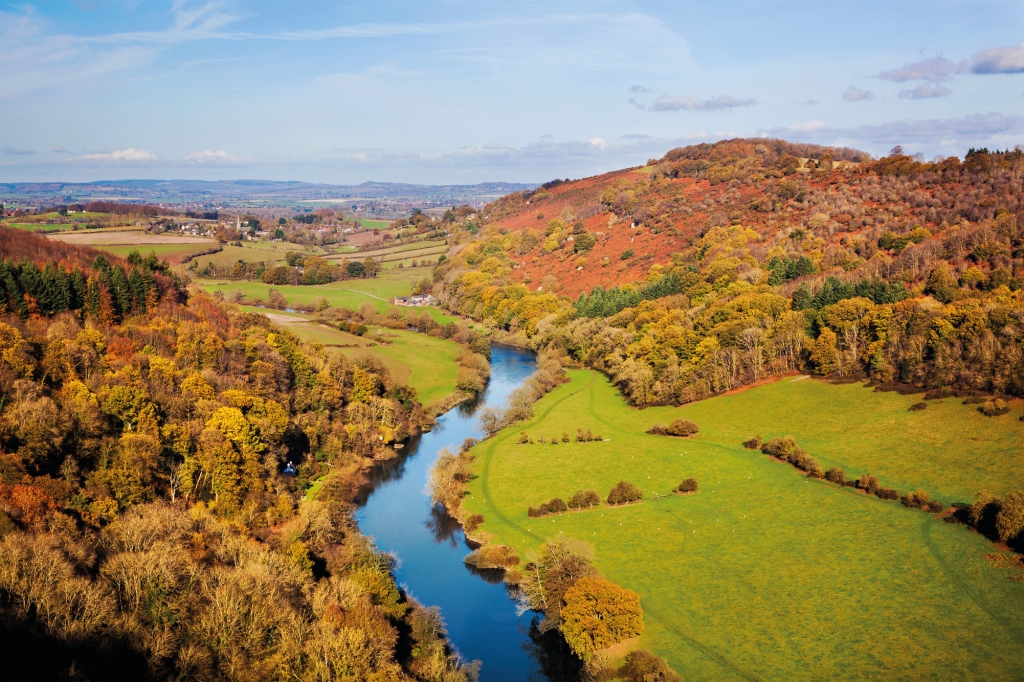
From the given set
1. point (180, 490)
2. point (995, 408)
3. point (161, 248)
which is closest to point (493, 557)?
point (180, 490)

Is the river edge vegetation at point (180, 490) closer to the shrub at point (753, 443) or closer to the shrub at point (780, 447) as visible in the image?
the shrub at point (780, 447)

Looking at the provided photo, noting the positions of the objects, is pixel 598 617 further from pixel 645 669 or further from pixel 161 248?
pixel 161 248

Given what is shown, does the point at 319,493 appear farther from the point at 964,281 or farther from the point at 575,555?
the point at 964,281

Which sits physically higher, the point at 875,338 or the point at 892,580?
the point at 875,338

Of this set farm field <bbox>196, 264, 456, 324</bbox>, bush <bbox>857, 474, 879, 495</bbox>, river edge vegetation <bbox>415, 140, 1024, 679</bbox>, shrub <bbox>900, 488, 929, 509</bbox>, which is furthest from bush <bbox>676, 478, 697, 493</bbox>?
farm field <bbox>196, 264, 456, 324</bbox>

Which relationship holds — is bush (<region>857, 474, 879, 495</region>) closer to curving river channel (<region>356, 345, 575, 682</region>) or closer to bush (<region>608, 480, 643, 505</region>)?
bush (<region>608, 480, 643, 505</region>)

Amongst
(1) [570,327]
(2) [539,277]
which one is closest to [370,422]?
(1) [570,327]

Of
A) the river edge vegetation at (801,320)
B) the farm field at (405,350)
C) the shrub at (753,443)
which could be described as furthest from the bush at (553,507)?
the farm field at (405,350)
